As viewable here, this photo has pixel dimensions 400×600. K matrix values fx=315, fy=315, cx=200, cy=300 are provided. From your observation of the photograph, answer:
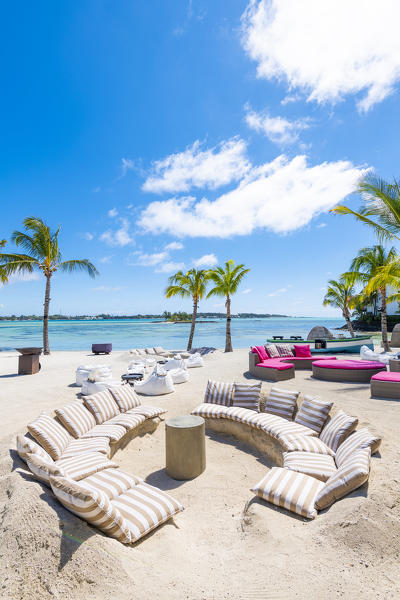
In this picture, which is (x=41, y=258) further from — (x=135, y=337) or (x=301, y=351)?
(x=135, y=337)

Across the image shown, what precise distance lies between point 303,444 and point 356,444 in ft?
3.13

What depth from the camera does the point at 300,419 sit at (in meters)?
5.94

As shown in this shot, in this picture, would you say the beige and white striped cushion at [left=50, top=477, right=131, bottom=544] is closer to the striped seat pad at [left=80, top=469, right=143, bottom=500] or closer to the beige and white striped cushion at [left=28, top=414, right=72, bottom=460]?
the striped seat pad at [left=80, top=469, right=143, bottom=500]

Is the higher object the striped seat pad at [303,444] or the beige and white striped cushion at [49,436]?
the beige and white striped cushion at [49,436]

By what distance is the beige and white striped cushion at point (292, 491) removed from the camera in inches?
142

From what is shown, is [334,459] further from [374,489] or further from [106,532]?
[106,532]

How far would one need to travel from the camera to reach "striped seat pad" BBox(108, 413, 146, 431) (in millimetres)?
5855

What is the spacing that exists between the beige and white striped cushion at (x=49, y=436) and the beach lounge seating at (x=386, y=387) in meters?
7.04

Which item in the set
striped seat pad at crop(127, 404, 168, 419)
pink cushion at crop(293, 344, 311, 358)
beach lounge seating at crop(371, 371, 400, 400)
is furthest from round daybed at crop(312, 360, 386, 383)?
striped seat pad at crop(127, 404, 168, 419)

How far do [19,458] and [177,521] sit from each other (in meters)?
2.25

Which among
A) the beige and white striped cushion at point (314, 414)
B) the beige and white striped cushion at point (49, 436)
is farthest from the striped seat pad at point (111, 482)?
the beige and white striped cushion at point (314, 414)

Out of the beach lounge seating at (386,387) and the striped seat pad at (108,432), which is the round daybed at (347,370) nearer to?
the beach lounge seating at (386,387)

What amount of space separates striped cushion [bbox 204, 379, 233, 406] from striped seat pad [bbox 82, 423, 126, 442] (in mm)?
2449

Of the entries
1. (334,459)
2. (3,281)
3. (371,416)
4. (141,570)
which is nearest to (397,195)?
(371,416)
